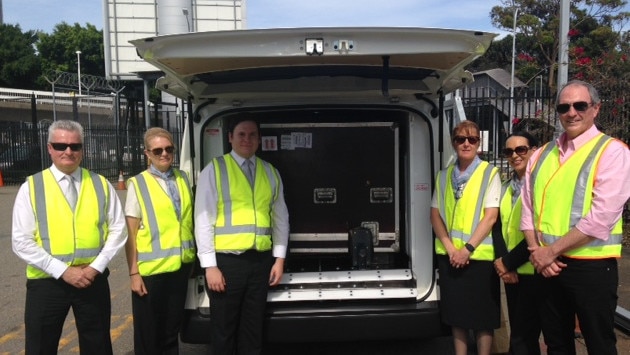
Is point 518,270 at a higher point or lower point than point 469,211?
lower

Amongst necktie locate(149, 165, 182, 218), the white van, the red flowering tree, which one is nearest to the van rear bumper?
→ the white van

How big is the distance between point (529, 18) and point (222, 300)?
26.7m

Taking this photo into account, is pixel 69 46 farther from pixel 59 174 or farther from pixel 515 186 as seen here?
pixel 515 186

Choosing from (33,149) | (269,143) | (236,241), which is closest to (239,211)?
(236,241)

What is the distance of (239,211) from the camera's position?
336cm

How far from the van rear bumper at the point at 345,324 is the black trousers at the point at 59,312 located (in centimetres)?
56

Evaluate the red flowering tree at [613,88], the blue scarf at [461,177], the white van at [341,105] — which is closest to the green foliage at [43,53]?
the red flowering tree at [613,88]

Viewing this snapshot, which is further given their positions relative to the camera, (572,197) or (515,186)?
(515,186)

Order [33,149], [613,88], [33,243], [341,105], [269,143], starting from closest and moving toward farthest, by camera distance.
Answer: [33,243] < [341,105] < [269,143] < [613,88] < [33,149]

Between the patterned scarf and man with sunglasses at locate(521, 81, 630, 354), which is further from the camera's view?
the patterned scarf

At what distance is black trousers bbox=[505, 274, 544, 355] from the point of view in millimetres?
3238

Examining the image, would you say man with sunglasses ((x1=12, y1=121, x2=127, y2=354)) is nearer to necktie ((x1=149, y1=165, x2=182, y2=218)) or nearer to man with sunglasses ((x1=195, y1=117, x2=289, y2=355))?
necktie ((x1=149, y1=165, x2=182, y2=218))

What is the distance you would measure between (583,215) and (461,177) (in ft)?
2.66

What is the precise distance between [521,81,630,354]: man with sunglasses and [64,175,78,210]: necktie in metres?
2.47
